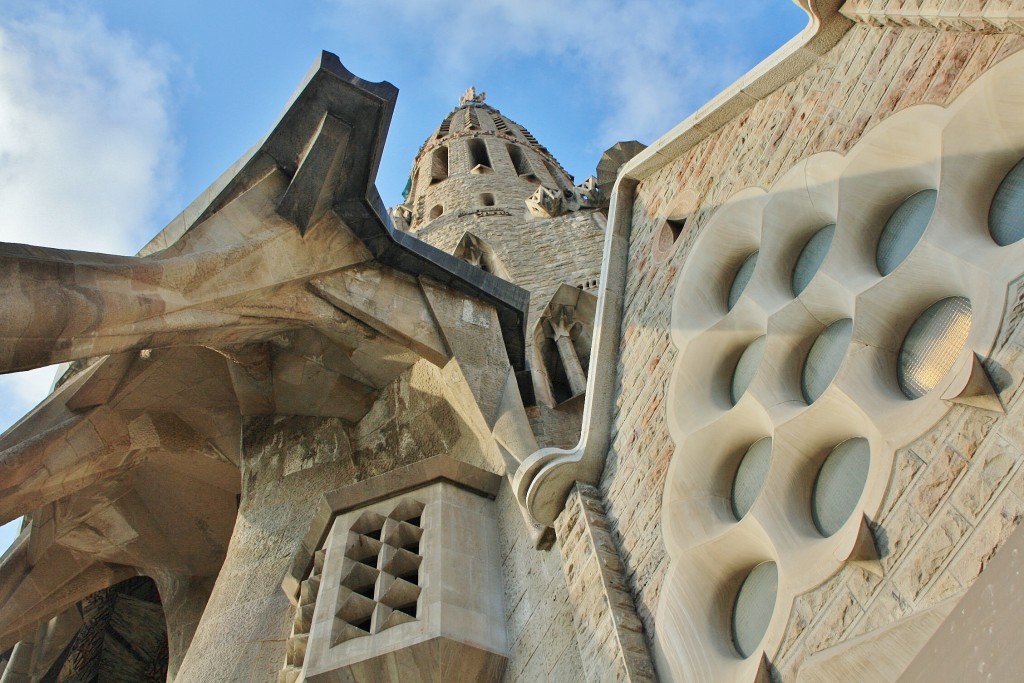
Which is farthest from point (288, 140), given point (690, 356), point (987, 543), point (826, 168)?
point (987, 543)

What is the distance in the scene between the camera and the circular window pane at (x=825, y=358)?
4180mm

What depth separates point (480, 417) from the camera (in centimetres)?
727

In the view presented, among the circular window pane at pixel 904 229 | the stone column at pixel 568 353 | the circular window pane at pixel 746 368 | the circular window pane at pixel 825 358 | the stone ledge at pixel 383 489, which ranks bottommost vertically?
the circular window pane at pixel 825 358

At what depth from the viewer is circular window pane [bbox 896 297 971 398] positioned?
3.51 metres

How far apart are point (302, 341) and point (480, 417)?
70.6 inches

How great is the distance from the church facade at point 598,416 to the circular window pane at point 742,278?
24mm

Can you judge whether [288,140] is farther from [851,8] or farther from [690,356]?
[851,8]

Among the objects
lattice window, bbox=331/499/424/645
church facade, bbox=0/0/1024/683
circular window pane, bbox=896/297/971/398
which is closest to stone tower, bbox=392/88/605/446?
church facade, bbox=0/0/1024/683

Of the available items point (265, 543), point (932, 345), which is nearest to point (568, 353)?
point (265, 543)

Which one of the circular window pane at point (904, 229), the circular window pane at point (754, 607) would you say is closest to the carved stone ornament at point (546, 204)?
the circular window pane at point (904, 229)

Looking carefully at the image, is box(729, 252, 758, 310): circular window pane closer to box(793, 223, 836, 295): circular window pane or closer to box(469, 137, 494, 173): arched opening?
box(793, 223, 836, 295): circular window pane

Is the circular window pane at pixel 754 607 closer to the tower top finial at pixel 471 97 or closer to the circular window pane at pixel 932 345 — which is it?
the circular window pane at pixel 932 345

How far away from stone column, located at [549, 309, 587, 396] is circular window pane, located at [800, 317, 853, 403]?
566 centimetres

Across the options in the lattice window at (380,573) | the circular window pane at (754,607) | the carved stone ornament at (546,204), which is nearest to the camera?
the circular window pane at (754,607)
